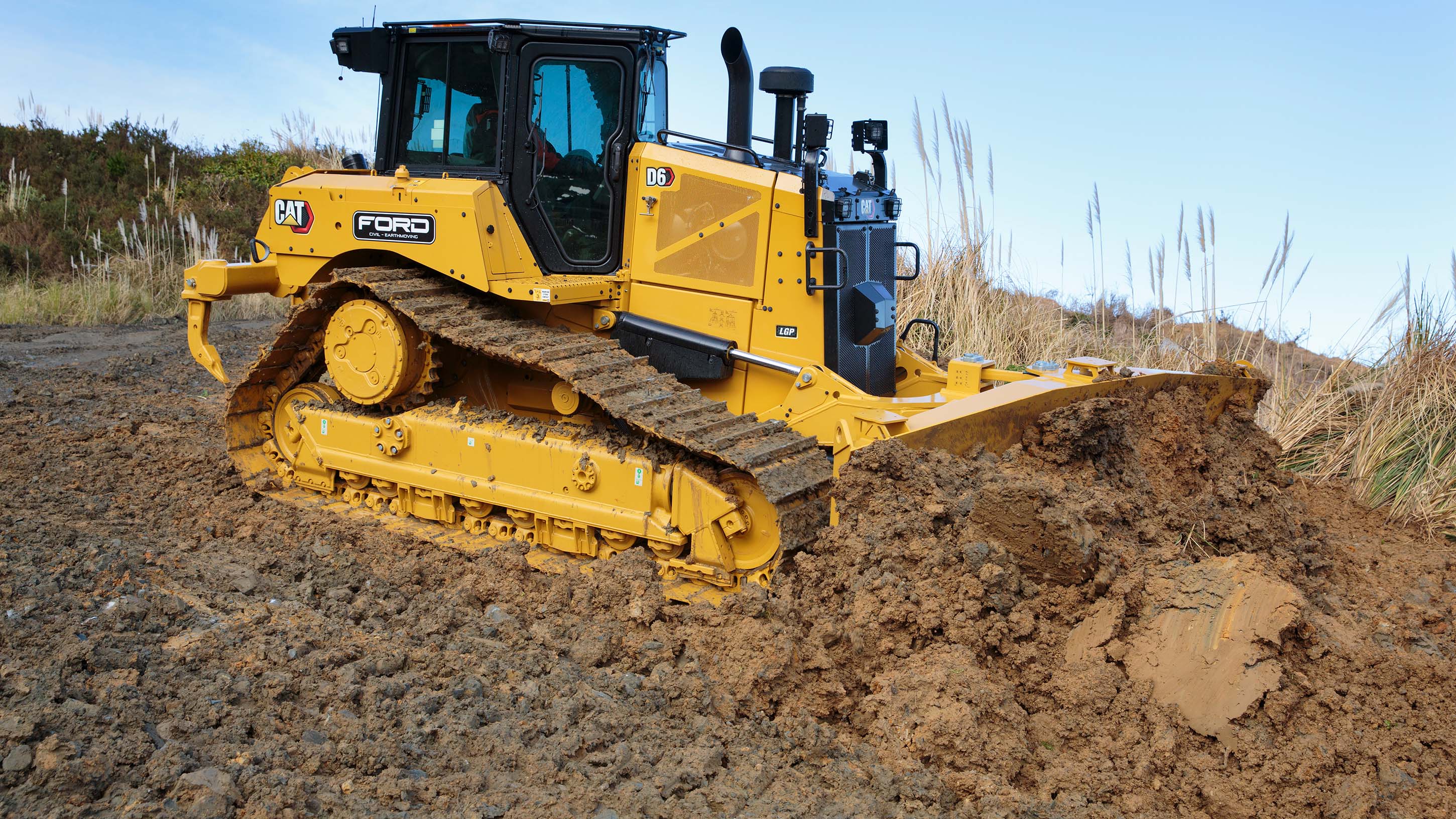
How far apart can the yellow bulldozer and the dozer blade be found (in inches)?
0.7

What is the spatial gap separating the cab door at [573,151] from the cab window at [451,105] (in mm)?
209

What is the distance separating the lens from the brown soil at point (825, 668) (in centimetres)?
344

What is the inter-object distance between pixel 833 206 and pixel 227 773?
12.5 ft

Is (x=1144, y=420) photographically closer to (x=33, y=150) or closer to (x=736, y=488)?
(x=736, y=488)

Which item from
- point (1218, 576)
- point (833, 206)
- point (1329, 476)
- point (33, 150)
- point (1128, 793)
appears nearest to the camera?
point (1128, 793)

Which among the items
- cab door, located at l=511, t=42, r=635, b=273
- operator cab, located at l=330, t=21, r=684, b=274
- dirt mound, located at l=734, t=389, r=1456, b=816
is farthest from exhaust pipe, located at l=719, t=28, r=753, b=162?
dirt mound, located at l=734, t=389, r=1456, b=816

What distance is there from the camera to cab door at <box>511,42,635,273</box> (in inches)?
230

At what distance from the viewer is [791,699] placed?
413 cm

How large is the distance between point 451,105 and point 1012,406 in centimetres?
371

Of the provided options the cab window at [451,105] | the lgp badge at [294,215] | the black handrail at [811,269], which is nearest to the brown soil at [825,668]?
the black handrail at [811,269]

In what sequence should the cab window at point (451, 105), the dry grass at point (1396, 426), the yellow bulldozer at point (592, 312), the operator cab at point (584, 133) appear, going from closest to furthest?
the yellow bulldozer at point (592, 312)
the operator cab at point (584, 133)
the cab window at point (451, 105)
the dry grass at point (1396, 426)

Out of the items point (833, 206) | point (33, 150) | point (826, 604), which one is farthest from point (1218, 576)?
point (33, 150)

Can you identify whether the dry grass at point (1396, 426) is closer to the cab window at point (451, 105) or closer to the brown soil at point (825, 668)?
the brown soil at point (825, 668)

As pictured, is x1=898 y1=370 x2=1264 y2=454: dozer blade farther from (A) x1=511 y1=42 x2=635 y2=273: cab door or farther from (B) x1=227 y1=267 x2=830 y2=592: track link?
(A) x1=511 y1=42 x2=635 y2=273: cab door
